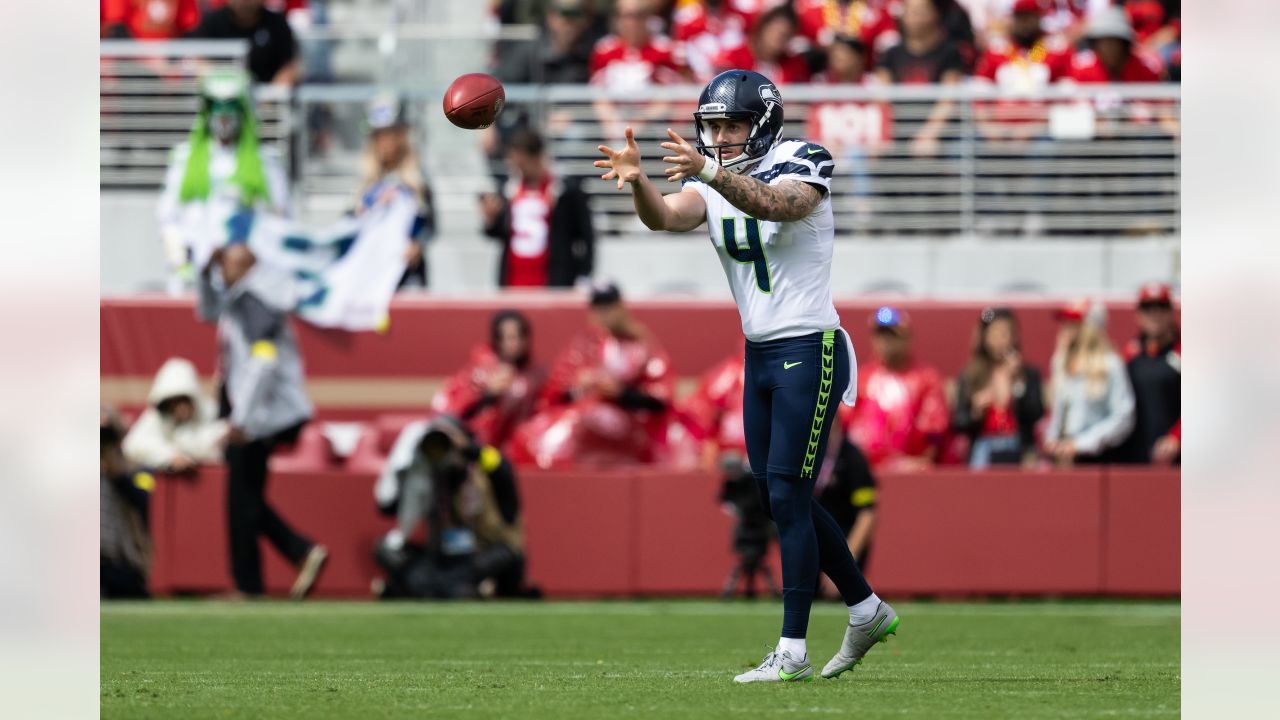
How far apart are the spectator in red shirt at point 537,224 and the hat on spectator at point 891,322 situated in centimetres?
277

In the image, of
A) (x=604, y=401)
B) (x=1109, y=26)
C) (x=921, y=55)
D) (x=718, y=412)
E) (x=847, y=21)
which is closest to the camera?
(x=604, y=401)

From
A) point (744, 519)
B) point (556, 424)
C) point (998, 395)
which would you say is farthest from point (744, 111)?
point (556, 424)

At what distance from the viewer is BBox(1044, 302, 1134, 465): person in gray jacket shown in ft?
49.3

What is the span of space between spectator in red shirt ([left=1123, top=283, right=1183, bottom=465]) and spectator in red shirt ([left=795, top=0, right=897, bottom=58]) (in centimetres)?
450

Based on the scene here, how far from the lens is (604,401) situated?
1528cm

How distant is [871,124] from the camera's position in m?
17.6

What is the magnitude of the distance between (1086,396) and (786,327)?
7.43m

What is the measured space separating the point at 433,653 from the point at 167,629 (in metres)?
2.49

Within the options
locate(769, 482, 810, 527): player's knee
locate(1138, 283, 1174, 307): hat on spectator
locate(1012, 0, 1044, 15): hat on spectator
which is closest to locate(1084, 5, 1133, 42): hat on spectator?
locate(1012, 0, 1044, 15): hat on spectator

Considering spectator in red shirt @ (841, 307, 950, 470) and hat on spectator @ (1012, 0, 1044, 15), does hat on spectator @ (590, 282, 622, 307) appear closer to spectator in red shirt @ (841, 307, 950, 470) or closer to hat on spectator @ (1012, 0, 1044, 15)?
spectator in red shirt @ (841, 307, 950, 470)

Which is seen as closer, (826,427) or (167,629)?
(826,427)

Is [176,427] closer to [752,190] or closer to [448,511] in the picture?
[448,511]
